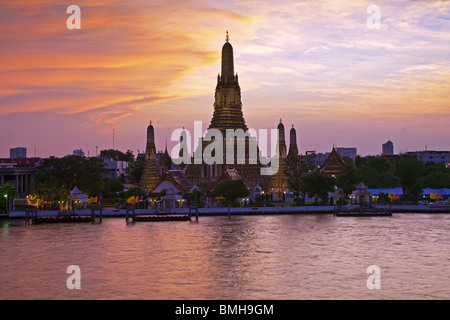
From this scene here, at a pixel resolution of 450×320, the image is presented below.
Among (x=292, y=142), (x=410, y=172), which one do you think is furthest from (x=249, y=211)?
(x=292, y=142)

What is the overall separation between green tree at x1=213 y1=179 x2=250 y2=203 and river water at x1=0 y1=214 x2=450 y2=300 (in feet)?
51.6

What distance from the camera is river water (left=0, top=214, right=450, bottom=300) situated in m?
33.5

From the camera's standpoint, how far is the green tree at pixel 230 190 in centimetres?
8469

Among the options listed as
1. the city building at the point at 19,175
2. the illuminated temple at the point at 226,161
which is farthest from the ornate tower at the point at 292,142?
the city building at the point at 19,175

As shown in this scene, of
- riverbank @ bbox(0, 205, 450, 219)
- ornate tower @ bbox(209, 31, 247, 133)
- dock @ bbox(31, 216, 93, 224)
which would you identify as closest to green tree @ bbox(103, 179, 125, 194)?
riverbank @ bbox(0, 205, 450, 219)

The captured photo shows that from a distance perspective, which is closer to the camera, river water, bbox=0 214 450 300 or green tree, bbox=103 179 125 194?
river water, bbox=0 214 450 300

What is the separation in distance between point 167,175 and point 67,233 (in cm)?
2947

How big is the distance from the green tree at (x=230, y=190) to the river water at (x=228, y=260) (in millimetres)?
15721

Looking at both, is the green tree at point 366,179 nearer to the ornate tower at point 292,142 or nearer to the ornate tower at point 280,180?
the ornate tower at point 280,180

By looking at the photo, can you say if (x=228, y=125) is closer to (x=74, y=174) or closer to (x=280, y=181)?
(x=280, y=181)

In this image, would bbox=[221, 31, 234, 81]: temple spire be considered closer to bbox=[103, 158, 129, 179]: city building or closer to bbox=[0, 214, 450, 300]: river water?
bbox=[103, 158, 129, 179]: city building
